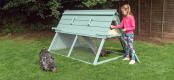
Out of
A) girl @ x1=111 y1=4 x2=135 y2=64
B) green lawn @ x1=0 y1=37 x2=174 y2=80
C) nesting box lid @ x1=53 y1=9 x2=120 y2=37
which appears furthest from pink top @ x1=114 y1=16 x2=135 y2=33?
green lawn @ x1=0 y1=37 x2=174 y2=80

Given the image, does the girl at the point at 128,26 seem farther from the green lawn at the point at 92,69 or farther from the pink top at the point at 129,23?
the green lawn at the point at 92,69

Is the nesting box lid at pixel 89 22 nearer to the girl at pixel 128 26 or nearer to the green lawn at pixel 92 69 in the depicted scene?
the girl at pixel 128 26

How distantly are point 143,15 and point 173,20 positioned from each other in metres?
1.32

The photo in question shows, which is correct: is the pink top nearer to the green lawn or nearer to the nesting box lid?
the nesting box lid

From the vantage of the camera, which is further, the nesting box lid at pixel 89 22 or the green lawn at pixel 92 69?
the nesting box lid at pixel 89 22

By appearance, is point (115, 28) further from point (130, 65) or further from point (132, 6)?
point (132, 6)

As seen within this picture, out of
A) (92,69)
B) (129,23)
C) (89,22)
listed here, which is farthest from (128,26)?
(92,69)

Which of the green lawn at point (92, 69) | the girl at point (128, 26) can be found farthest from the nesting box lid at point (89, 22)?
the green lawn at point (92, 69)

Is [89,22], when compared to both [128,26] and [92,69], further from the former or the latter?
[92,69]

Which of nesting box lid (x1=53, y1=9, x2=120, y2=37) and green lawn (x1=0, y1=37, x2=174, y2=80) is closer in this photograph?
green lawn (x1=0, y1=37, x2=174, y2=80)

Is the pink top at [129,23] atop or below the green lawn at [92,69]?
atop

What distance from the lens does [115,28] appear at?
17.8 ft

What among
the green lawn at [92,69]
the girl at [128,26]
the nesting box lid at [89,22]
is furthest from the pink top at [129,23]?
the green lawn at [92,69]

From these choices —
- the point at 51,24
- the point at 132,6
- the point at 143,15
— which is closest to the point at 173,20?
the point at 143,15
